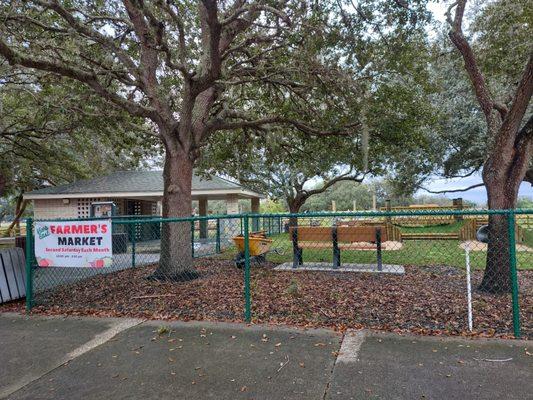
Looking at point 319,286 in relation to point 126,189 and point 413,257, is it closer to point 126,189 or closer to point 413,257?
point 413,257

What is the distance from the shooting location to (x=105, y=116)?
369 inches

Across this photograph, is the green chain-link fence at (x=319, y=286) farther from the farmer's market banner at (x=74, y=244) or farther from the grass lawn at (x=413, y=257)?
the farmer's market banner at (x=74, y=244)

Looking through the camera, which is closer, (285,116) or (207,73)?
(207,73)

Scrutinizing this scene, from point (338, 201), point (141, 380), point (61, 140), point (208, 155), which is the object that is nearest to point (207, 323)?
point (141, 380)

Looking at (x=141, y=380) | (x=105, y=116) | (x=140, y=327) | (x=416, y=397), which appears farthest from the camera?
(x=105, y=116)

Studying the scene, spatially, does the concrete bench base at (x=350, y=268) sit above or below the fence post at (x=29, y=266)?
below

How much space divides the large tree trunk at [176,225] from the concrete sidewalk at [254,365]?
3.08 m

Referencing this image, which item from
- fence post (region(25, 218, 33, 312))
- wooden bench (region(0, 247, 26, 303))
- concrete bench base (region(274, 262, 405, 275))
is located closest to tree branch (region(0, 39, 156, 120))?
fence post (region(25, 218, 33, 312))

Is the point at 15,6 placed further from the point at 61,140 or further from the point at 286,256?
the point at 61,140

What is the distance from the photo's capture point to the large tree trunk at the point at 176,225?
7.94m

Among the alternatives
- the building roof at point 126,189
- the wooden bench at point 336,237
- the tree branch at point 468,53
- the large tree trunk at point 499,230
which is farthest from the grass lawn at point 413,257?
the building roof at point 126,189

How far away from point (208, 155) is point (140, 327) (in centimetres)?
957

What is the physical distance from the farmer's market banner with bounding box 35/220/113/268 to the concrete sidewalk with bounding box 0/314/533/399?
1.19 m

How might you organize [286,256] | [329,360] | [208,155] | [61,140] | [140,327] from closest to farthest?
[329,360] → [140,327] → [286,256] → [208,155] → [61,140]
